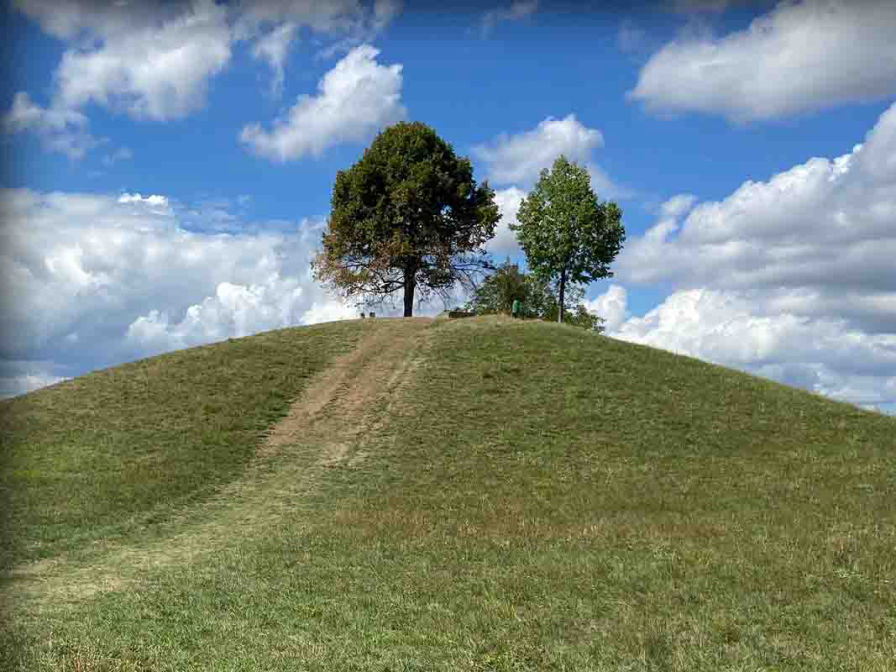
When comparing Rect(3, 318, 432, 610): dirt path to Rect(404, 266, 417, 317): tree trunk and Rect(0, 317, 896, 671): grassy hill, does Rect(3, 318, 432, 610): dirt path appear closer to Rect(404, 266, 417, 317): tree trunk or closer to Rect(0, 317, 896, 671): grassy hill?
Rect(0, 317, 896, 671): grassy hill

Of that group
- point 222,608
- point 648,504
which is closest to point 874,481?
point 648,504

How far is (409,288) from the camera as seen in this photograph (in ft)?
188

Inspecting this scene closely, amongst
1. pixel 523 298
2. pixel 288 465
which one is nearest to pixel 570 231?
pixel 523 298

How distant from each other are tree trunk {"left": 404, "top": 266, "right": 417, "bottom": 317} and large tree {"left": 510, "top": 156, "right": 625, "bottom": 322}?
10.8 metres

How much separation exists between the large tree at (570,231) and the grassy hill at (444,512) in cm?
1417

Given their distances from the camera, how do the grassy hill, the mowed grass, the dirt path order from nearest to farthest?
the grassy hill
the dirt path
the mowed grass

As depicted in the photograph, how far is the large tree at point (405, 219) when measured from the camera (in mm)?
56156

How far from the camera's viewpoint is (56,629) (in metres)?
12.9

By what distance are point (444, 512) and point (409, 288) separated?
3607cm

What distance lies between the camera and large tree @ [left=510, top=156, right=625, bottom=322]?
2362 inches

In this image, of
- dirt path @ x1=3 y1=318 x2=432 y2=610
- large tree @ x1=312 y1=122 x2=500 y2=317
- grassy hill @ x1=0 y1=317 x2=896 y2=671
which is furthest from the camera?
large tree @ x1=312 y1=122 x2=500 y2=317

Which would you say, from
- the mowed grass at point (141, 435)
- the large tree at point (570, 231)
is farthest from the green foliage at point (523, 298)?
the mowed grass at point (141, 435)

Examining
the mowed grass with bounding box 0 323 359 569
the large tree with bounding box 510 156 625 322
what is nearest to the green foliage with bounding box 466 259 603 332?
the large tree with bounding box 510 156 625 322

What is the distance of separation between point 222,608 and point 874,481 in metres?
22.8
